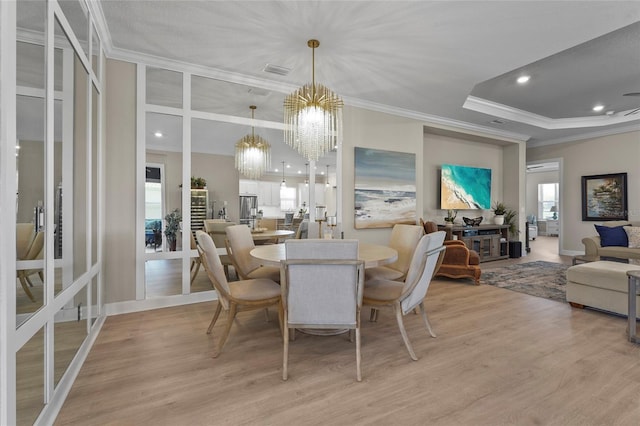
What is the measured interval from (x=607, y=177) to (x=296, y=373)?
25.9 feet

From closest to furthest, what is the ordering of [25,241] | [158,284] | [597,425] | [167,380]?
[25,241] → [597,425] → [167,380] → [158,284]

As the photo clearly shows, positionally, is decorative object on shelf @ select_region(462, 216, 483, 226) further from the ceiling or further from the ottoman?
the ottoman

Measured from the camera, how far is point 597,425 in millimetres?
1619

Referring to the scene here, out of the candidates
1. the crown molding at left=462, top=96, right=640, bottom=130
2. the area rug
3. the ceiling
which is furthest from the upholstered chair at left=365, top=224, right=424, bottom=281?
the crown molding at left=462, top=96, right=640, bottom=130

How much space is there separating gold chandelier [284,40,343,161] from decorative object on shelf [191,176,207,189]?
1.29 metres

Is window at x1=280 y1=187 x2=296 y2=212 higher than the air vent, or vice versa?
the air vent

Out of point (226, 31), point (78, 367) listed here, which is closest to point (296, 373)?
point (78, 367)

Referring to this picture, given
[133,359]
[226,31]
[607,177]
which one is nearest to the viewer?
[133,359]

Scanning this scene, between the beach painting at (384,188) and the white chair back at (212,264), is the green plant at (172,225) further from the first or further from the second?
the beach painting at (384,188)

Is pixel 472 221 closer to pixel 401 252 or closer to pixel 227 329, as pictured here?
pixel 401 252

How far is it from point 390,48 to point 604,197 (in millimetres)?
6474

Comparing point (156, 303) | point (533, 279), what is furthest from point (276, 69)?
point (533, 279)

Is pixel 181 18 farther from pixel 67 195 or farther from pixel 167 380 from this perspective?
pixel 167 380

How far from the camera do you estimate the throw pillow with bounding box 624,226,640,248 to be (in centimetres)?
498
